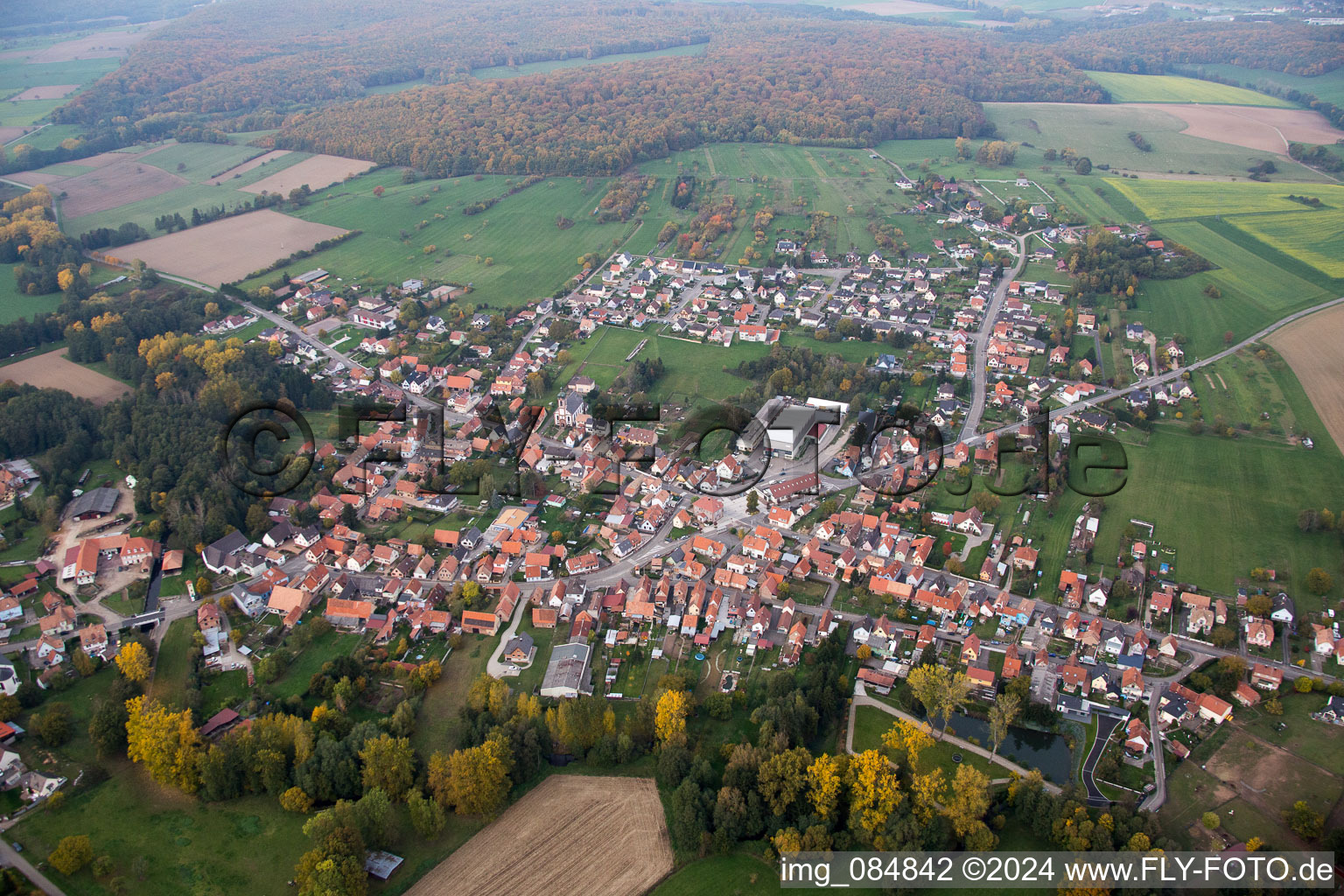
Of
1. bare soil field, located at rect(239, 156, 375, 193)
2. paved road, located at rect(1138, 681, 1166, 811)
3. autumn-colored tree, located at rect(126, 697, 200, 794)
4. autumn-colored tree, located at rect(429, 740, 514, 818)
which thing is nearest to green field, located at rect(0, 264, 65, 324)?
bare soil field, located at rect(239, 156, 375, 193)

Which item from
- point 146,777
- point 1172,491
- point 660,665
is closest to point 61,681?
point 146,777

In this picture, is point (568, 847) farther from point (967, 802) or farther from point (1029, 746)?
point (1029, 746)

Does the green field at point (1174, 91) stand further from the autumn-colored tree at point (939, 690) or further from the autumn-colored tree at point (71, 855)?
the autumn-colored tree at point (71, 855)

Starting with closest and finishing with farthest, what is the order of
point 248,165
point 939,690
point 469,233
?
1. point 939,690
2. point 469,233
3. point 248,165

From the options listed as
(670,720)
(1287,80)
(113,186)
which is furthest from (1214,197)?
(113,186)

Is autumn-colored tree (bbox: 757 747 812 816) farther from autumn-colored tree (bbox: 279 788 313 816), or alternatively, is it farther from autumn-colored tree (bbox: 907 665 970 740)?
autumn-colored tree (bbox: 279 788 313 816)
